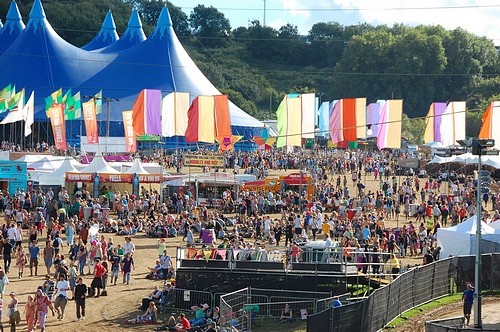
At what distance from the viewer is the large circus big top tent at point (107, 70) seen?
61.5m

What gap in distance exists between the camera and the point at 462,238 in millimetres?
26453

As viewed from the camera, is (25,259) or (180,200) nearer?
(25,259)

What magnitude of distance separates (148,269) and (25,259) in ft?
10.2

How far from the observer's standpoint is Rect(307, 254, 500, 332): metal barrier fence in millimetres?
16830

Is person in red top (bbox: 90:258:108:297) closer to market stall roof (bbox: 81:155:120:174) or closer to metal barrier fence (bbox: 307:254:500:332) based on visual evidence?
metal barrier fence (bbox: 307:254:500:332)

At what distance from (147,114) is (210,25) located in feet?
283

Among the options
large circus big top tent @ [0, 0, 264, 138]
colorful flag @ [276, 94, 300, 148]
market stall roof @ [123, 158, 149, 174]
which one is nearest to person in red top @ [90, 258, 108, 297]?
market stall roof @ [123, 158, 149, 174]

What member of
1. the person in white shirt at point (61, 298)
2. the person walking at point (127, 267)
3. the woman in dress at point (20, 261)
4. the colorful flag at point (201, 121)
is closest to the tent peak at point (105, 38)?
the colorful flag at point (201, 121)

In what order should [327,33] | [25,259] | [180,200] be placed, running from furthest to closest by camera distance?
1. [327,33]
2. [180,200]
3. [25,259]

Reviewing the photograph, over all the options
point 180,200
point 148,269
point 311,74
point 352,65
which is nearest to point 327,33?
point 311,74

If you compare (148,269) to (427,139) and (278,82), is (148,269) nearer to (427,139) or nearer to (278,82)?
(427,139)

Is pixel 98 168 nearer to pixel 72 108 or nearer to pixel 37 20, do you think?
pixel 72 108

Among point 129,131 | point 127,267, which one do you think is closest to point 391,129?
point 129,131

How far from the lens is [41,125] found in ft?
201
